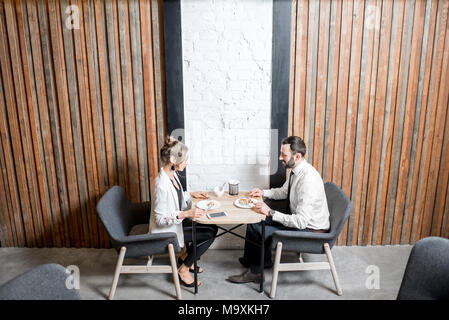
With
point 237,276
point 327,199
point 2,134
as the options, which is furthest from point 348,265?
point 2,134

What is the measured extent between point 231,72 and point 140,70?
36.7 inches

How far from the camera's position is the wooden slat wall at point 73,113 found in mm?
3447

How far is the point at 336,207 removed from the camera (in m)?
3.20

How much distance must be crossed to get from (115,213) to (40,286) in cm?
135

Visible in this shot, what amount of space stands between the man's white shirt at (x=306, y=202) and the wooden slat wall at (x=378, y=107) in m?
0.62

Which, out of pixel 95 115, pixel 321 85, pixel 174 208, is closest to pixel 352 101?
pixel 321 85

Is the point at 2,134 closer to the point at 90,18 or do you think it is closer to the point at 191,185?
the point at 90,18

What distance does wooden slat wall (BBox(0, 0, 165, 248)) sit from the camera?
345 centimetres

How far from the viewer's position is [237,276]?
340 centimetres

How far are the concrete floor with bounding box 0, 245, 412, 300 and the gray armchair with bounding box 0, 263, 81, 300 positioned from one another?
1424mm

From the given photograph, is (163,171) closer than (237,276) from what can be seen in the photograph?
Yes

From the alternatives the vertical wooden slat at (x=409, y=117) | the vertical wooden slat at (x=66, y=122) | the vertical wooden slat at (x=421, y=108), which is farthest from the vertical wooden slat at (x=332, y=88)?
the vertical wooden slat at (x=66, y=122)

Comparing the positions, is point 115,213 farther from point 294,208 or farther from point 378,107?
point 378,107

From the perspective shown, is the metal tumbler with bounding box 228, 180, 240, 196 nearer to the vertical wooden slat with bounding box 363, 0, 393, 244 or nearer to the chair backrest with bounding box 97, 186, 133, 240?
the chair backrest with bounding box 97, 186, 133, 240
